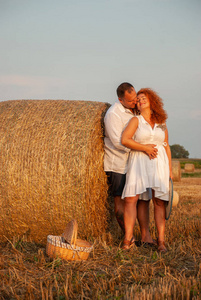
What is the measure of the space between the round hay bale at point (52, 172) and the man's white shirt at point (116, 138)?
10cm

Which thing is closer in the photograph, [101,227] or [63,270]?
[63,270]

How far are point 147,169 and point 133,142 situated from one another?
0.40m

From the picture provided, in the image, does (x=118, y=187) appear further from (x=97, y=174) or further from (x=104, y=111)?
(x=104, y=111)

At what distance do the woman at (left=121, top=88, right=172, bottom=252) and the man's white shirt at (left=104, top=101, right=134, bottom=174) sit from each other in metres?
0.12

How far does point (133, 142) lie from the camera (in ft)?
15.4

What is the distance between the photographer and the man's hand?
474cm

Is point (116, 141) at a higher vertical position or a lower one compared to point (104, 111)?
lower

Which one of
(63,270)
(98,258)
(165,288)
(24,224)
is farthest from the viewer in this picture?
(24,224)

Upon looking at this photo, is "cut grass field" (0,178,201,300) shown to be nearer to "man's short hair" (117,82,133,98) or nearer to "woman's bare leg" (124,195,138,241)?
"woman's bare leg" (124,195,138,241)

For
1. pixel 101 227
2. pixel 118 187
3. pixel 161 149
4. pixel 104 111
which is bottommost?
pixel 101 227

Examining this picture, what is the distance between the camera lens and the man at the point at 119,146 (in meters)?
4.87

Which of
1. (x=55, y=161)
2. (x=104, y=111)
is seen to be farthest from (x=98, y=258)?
(x=104, y=111)

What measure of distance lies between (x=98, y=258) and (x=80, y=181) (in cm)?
95

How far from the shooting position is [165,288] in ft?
9.67
